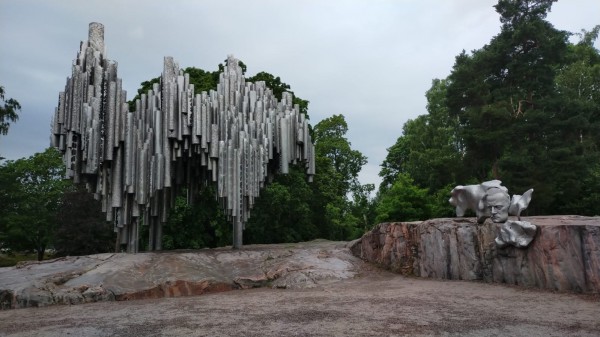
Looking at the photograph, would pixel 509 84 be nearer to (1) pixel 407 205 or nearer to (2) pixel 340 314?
(1) pixel 407 205

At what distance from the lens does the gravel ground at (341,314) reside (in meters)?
6.92

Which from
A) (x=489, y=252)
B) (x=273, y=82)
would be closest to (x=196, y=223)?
(x=273, y=82)

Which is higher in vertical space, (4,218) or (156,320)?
(4,218)

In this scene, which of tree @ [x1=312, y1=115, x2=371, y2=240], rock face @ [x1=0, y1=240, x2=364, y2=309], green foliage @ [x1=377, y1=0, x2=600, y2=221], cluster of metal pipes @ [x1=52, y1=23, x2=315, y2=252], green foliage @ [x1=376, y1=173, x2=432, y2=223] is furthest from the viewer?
tree @ [x1=312, y1=115, x2=371, y2=240]

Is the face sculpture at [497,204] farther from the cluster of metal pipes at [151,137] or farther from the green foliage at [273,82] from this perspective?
the green foliage at [273,82]

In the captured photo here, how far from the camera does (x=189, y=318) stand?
8242 mm

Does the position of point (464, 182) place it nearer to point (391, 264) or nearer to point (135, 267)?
point (391, 264)

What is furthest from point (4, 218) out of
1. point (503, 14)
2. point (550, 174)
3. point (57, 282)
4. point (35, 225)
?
point (503, 14)

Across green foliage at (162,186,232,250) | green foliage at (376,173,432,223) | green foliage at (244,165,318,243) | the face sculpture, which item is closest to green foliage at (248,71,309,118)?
green foliage at (244,165,318,243)

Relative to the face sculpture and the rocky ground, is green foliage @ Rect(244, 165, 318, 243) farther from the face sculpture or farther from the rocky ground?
→ the face sculpture

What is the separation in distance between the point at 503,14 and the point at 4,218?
112 ft

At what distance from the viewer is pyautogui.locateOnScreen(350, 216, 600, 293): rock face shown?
959cm

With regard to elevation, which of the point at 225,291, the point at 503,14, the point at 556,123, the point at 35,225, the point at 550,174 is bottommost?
the point at 225,291

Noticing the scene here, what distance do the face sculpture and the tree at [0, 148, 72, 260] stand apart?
26.2 metres
